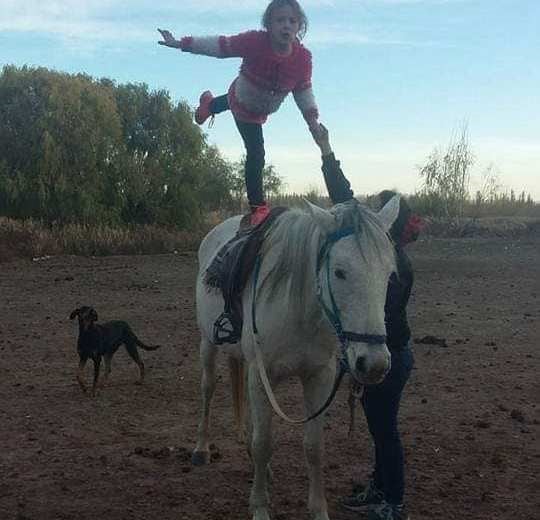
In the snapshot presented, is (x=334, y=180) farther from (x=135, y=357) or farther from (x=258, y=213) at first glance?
(x=135, y=357)

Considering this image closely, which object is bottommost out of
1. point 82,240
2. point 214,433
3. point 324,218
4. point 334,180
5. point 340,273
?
point 214,433

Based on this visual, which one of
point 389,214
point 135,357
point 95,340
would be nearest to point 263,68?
point 389,214

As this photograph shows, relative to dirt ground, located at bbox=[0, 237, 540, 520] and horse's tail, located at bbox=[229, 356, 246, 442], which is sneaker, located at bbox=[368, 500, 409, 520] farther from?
horse's tail, located at bbox=[229, 356, 246, 442]

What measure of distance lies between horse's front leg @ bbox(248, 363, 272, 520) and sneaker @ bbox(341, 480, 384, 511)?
66 centimetres

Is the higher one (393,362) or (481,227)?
(481,227)

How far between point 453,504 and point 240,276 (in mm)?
2014

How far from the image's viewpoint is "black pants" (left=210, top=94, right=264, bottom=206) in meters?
5.14

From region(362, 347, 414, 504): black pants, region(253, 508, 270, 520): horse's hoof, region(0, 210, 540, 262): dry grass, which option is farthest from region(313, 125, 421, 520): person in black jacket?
region(0, 210, 540, 262): dry grass

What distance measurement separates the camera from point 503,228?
26953 mm

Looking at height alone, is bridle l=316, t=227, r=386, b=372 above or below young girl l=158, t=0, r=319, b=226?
below

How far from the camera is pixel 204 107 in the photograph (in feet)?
17.6

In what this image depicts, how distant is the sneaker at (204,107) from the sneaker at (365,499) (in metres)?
2.86

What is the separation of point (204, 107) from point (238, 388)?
217 centimetres

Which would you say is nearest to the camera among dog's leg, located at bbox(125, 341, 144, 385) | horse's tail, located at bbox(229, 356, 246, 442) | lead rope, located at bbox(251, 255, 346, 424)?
lead rope, located at bbox(251, 255, 346, 424)
